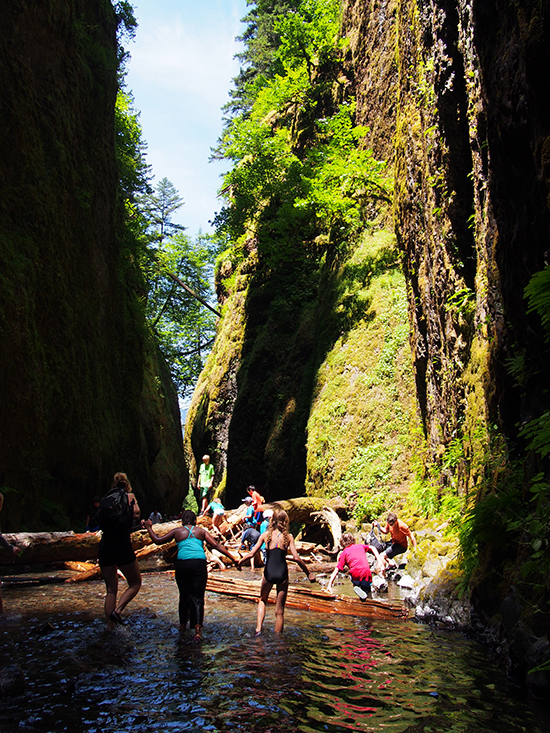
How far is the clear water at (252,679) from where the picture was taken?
362 centimetres

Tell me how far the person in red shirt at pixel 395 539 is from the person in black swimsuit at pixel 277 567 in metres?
4.81

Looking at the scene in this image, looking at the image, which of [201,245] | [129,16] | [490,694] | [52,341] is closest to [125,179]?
[129,16]

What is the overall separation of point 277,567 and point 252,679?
88.3 inches

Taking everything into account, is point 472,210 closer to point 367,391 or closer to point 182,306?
point 367,391

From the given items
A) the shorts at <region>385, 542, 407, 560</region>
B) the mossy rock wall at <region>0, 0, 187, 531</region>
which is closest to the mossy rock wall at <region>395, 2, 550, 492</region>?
the shorts at <region>385, 542, 407, 560</region>

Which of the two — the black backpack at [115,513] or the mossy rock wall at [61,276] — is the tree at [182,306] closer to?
the mossy rock wall at [61,276]

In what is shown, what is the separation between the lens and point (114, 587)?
610cm

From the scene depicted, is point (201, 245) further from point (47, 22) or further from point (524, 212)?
point (524, 212)

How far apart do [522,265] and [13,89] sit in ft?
39.8

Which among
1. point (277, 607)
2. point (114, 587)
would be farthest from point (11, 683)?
point (277, 607)

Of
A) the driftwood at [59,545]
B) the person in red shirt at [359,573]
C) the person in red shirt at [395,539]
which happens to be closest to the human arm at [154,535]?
the driftwood at [59,545]

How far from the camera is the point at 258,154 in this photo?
26672 millimetres

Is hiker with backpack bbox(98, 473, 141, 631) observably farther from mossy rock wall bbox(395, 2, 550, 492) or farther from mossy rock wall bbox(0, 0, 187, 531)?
mossy rock wall bbox(395, 2, 550, 492)

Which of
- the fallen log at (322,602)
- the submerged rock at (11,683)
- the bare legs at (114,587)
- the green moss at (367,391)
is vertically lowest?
the fallen log at (322,602)
